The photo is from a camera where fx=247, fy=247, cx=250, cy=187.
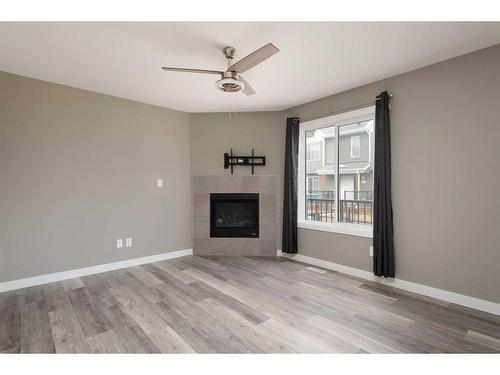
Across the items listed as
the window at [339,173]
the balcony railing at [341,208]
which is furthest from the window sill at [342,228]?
the balcony railing at [341,208]

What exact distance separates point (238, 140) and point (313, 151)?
4.31 feet

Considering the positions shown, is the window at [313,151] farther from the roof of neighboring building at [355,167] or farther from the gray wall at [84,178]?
the gray wall at [84,178]

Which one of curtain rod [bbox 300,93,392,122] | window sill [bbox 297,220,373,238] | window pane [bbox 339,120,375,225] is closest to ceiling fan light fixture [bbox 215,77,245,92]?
curtain rod [bbox 300,93,392,122]

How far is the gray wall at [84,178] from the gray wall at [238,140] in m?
0.23

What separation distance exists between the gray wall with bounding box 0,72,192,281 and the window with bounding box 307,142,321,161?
7.00ft

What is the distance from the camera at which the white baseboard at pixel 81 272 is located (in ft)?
9.56

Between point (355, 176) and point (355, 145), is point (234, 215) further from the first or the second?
point (355, 145)

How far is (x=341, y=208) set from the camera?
3.71 metres

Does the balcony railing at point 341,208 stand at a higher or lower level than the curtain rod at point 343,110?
lower

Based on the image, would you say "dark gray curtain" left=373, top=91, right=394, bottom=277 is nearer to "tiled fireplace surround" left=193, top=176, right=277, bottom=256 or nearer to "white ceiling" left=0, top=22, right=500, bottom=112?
"white ceiling" left=0, top=22, right=500, bottom=112

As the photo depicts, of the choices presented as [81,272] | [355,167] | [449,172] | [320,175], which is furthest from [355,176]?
[81,272]

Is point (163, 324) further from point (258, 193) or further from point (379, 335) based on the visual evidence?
point (258, 193)

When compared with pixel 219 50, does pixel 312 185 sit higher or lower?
lower

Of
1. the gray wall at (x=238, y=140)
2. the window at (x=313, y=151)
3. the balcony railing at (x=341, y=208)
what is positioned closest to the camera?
the balcony railing at (x=341, y=208)
